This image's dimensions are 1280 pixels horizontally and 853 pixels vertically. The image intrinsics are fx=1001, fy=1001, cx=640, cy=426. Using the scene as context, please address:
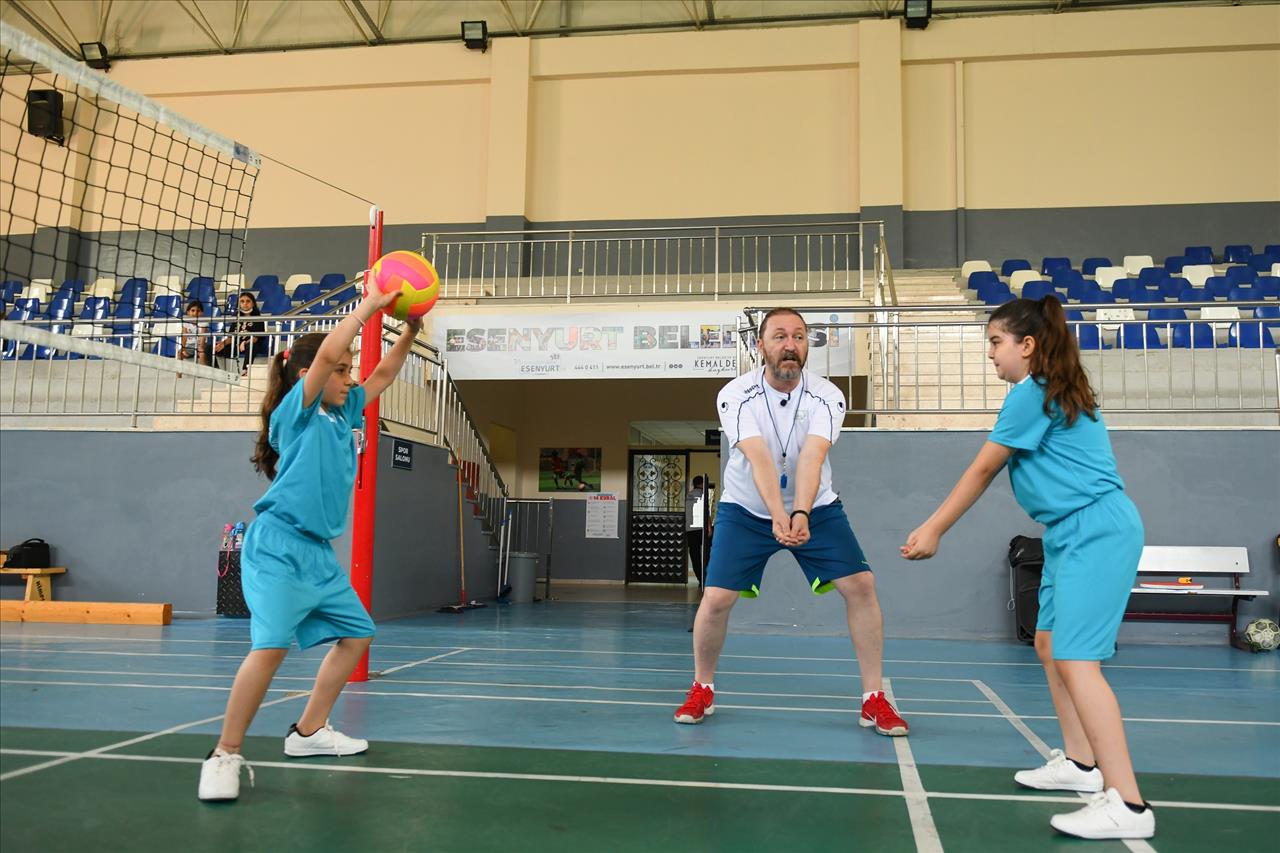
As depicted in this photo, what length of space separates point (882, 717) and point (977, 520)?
4906 millimetres

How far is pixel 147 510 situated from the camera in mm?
9891

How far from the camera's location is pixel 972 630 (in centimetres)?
858

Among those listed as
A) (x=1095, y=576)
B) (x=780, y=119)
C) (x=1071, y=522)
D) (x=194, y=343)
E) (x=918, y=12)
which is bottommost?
(x=1095, y=576)

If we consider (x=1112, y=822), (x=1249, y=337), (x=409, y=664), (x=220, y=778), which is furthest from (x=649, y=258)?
(x=1112, y=822)

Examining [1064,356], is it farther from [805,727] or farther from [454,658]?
[454,658]

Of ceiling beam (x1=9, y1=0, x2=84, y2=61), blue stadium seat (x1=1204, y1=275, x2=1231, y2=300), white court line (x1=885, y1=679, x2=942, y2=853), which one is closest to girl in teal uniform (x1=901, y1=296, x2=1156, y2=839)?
white court line (x1=885, y1=679, x2=942, y2=853)

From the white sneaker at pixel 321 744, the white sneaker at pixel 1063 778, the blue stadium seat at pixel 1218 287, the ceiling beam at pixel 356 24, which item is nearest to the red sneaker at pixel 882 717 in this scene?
the white sneaker at pixel 1063 778

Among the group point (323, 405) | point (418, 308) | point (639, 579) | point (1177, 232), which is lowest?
point (639, 579)

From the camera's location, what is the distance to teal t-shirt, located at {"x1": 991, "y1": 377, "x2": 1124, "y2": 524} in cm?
294

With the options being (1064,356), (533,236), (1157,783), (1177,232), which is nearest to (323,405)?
(1064,356)

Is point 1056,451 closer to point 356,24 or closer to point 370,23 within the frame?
point 370,23

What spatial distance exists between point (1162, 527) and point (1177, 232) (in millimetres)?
10267

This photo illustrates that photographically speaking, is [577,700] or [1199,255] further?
[1199,255]

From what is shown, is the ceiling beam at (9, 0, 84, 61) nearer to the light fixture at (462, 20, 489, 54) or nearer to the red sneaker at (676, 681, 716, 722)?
the light fixture at (462, 20, 489, 54)
